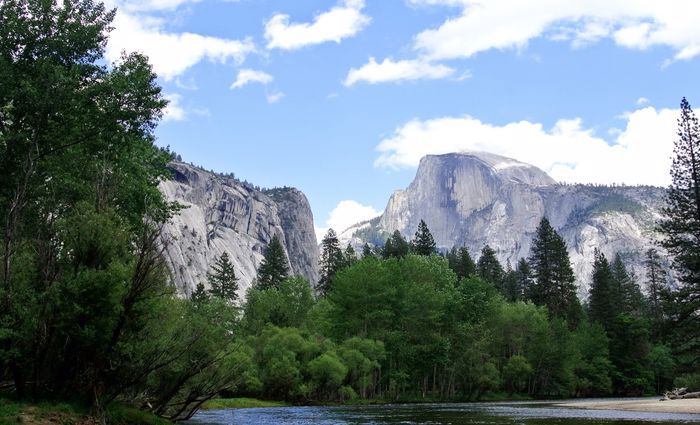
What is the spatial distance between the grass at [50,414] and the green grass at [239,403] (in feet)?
94.2

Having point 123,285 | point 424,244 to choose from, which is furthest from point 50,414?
point 424,244

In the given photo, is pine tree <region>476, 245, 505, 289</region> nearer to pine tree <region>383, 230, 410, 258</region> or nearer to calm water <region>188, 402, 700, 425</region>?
pine tree <region>383, 230, 410, 258</region>

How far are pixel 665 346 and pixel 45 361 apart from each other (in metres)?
92.9

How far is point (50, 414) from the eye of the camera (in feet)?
62.7

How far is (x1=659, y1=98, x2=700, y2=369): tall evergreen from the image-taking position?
4500 centimetres

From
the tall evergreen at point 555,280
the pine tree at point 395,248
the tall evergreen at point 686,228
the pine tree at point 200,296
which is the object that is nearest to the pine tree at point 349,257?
the pine tree at point 395,248

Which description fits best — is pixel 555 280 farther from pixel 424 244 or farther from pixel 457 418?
pixel 457 418

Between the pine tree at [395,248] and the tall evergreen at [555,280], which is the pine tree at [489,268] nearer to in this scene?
the pine tree at [395,248]

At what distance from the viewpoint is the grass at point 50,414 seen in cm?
1781

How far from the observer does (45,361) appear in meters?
20.9

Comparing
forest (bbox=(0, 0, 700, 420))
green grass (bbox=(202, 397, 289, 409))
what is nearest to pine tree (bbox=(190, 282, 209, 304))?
forest (bbox=(0, 0, 700, 420))

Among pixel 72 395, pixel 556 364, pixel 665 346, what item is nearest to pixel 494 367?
pixel 556 364

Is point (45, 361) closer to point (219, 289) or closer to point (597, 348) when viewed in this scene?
point (597, 348)

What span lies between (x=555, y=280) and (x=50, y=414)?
93539mm
